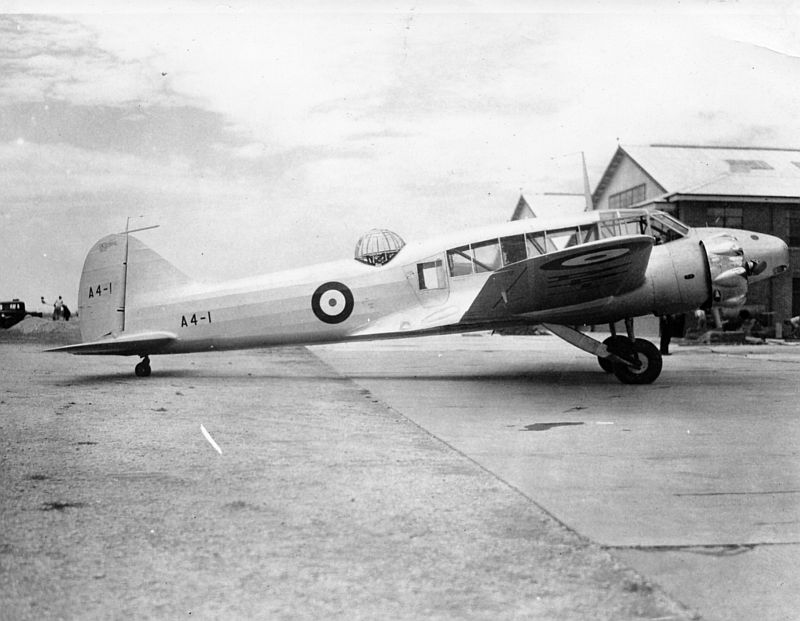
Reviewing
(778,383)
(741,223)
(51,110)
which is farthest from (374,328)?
(741,223)

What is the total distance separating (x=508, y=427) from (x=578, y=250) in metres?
2.80

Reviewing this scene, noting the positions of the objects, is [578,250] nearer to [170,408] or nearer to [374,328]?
Result: [374,328]

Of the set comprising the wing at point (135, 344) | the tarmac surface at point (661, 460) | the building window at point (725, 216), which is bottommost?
the tarmac surface at point (661, 460)

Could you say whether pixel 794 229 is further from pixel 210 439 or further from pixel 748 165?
pixel 210 439

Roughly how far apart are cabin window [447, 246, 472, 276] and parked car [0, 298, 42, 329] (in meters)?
13.3

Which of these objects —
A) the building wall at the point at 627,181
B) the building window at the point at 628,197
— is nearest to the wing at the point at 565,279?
the building wall at the point at 627,181

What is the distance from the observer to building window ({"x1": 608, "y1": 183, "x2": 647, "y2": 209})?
27.2 meters

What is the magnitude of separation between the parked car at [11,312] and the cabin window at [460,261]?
522 inches

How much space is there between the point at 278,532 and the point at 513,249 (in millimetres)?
7508

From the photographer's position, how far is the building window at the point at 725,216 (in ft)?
82.1

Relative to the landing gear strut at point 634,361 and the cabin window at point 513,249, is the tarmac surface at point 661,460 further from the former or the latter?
the cabin window at point 513,249

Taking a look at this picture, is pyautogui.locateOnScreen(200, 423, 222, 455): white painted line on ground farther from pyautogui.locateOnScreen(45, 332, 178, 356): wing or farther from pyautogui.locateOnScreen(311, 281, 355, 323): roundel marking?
pyautogui.locateOnScreen(45, 332, 178, 356): wing

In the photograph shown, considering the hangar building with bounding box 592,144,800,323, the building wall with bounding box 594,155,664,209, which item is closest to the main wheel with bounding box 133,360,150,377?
the hangar building with bounding box 592,144,800,323

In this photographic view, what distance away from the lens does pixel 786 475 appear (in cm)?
462
